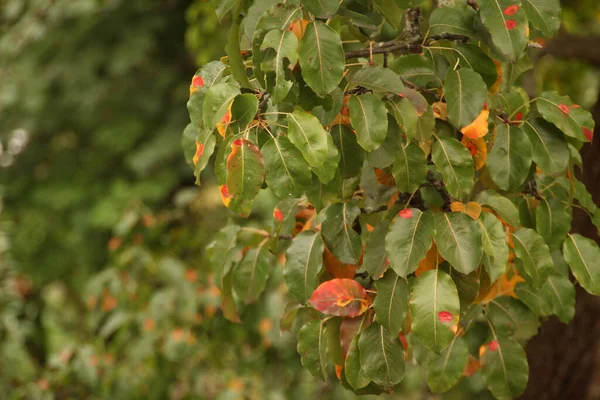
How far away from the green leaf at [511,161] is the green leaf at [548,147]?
2cm

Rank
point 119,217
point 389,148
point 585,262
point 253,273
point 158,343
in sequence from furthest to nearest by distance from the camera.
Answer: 1. point 119,217
2. point 158,343
3. point 253,273
4. point 585,262
5. point 389,148

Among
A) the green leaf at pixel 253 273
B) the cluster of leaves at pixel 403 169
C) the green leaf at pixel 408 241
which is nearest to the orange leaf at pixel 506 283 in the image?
the cluster of leaves at pixel 403 169

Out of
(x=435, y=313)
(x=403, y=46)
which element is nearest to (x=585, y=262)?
(x=435, y=313)

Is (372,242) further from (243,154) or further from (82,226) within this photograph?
(82,226)

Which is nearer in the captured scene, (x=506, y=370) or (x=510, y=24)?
(x=510, y=24)

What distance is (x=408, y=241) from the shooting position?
83 cm

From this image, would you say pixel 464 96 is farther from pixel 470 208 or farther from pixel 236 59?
pixel 236 59

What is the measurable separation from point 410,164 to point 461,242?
Answer: 0.38 feet

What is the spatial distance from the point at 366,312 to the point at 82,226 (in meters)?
3.53

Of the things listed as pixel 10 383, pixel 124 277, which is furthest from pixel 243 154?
pixel 10 383

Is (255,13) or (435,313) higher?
(255,13)

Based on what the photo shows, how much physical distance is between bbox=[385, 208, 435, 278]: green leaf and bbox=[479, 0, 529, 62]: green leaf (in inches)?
8.4

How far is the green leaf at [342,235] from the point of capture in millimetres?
901

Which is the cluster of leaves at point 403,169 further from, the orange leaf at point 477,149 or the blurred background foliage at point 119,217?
the blurred background foliage at point 119,217
